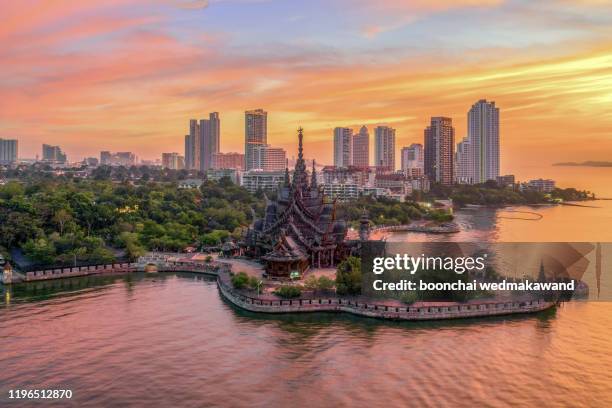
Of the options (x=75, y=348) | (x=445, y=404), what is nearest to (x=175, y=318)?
(x=75, y=348)

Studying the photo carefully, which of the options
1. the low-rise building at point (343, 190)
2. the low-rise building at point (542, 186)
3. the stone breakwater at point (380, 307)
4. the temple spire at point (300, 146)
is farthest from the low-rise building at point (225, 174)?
the stone breakwater at point (380, 307)

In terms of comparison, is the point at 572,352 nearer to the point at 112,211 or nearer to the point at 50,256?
the point at 50,256

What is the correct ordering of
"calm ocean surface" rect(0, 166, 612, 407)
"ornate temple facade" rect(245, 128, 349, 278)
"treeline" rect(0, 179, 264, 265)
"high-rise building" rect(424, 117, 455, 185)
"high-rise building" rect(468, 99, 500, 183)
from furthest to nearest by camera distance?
"high-rise building" rect(468, 99, 500, 183) < "high-rise building" rect(424, 117, 455, 185) < "treeline" rect(0, 179, 264, 265) < "ornate temple facade" rect(245, 128, 349, 278) < "calm ocean surface" rect(0, 166, 612, 407)

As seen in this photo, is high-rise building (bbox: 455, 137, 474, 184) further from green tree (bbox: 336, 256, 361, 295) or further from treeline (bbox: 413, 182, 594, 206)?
green tree (bbox: 336, 256, 361, 295)

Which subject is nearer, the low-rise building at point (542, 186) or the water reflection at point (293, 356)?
the water reflection at point (293, 356)

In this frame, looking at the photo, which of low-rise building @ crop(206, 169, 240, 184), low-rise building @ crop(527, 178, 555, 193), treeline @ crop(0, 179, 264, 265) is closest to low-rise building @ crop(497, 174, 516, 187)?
low-rise building @ crop(527, 178, 555, 193)

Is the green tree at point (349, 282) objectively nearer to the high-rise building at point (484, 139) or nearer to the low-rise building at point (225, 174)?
the low-rise building at point (225, 174)

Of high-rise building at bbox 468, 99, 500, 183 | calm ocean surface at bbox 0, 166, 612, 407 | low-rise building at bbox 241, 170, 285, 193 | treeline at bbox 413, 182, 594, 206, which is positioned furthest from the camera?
high-rise building at bbox 468, 99, 500, 183
